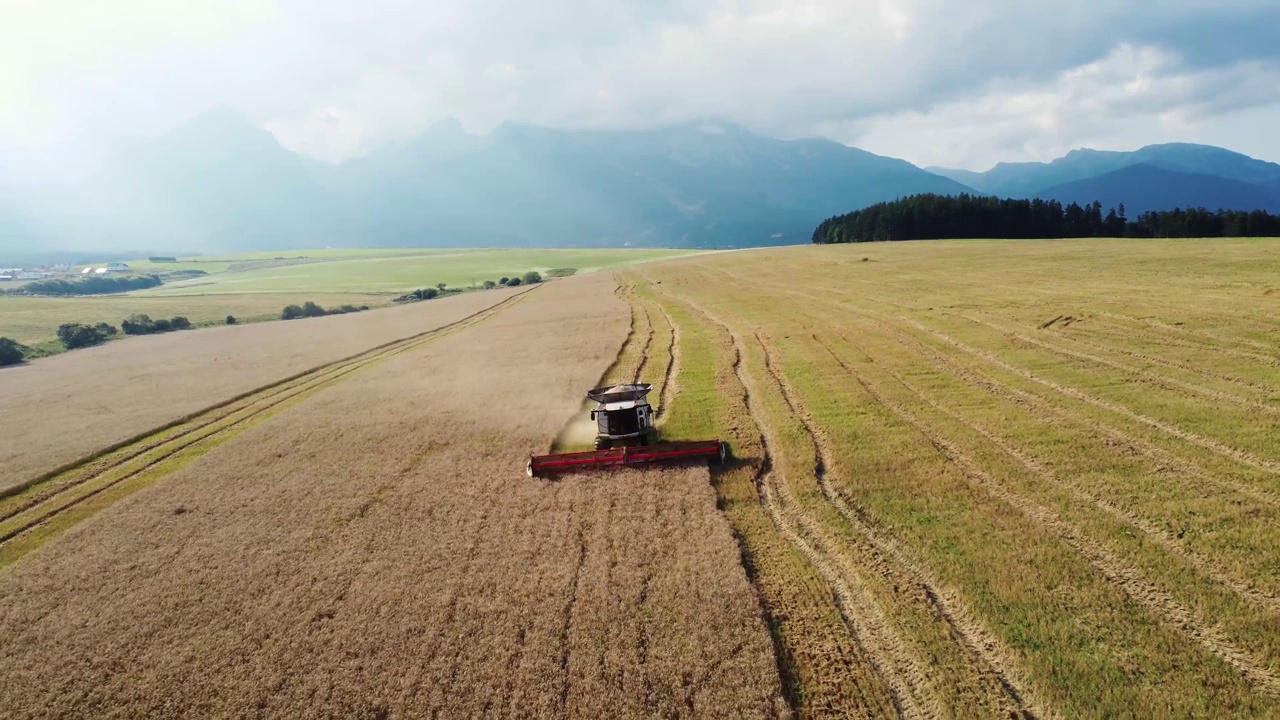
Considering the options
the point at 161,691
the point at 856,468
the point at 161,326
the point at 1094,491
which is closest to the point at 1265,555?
the point at 1094,491

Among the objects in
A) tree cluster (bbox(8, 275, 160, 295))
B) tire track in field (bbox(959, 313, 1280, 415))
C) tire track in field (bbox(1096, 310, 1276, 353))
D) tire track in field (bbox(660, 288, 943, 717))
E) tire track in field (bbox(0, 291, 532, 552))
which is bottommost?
tire track in field (bbox(660, 288, 943, 717))

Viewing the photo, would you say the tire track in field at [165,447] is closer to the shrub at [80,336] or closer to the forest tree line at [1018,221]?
the shrub at [80,336]

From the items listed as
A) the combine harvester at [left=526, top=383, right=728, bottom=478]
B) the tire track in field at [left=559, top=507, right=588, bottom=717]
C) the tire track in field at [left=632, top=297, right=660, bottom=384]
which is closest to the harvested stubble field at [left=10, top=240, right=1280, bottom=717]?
the tire track in field at [left=559, top=507, right=588, bottom=717]

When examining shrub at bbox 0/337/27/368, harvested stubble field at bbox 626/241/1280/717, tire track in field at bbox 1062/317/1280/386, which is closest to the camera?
harvested stubble field at bbox 626/241/1280/717

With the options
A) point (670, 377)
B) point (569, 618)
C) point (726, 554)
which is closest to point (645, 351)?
point (670, 377)

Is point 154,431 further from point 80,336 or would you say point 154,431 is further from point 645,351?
point 80,336

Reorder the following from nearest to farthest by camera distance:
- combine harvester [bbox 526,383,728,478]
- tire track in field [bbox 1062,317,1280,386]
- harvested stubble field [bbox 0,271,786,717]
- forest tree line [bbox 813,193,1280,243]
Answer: harvested stubble field [bbox 0,271,786,717] < combine harvester [bbox 526,383,728,478] < tire track in field [bbox 1062,317,1280,386] < forest tree line [bbox 813,193,1280,243]

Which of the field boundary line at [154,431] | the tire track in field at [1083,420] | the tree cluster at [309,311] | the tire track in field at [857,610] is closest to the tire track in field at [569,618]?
the tire track in field at [857,610]

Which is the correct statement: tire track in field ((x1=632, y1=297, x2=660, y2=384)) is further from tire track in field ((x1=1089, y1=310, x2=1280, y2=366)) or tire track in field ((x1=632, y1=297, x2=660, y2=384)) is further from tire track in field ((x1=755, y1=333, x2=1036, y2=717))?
tire track in field ((x1=1089, y1=310, x2=1280, y2=366))
